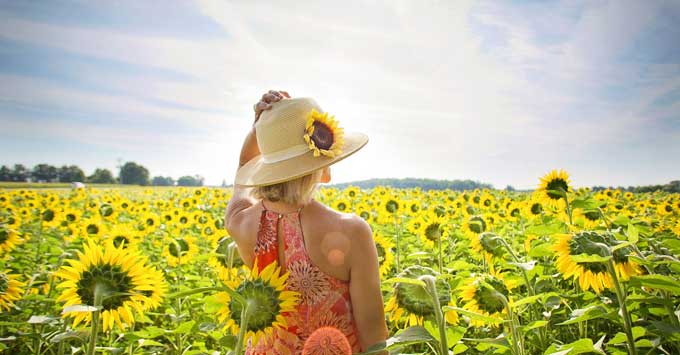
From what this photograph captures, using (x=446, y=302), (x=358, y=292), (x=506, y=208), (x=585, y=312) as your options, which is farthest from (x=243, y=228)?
(x=506, y=208)

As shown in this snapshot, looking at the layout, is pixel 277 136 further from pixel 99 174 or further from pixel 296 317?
pixel 99 174

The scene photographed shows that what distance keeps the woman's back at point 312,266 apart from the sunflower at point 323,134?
278 mm

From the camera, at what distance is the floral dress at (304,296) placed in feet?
6.38

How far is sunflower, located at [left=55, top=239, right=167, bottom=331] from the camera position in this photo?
54.3 inches

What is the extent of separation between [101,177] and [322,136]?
72688mm

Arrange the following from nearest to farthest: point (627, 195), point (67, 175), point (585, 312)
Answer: point (585, 312) → point (627, 195) → point (67, 175)

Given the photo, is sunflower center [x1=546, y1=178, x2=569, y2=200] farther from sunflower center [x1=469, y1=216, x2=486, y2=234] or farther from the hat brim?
the hat brim

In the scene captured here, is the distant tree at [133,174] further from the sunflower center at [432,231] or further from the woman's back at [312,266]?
the woman's back at [312,266]

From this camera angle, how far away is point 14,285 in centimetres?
260

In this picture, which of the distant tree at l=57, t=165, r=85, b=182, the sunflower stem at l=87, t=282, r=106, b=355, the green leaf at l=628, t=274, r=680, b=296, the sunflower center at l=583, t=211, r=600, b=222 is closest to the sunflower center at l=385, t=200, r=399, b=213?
the sunflower center at l=583, t=211, r=600, b=222

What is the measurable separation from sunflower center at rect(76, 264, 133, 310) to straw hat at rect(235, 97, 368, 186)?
2.22 ft

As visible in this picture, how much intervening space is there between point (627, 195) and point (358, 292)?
12.1 meters

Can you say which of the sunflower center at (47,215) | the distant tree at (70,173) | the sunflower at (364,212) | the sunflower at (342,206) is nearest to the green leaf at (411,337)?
the sunflower at (364,212)

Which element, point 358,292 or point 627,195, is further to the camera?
point 627,195
